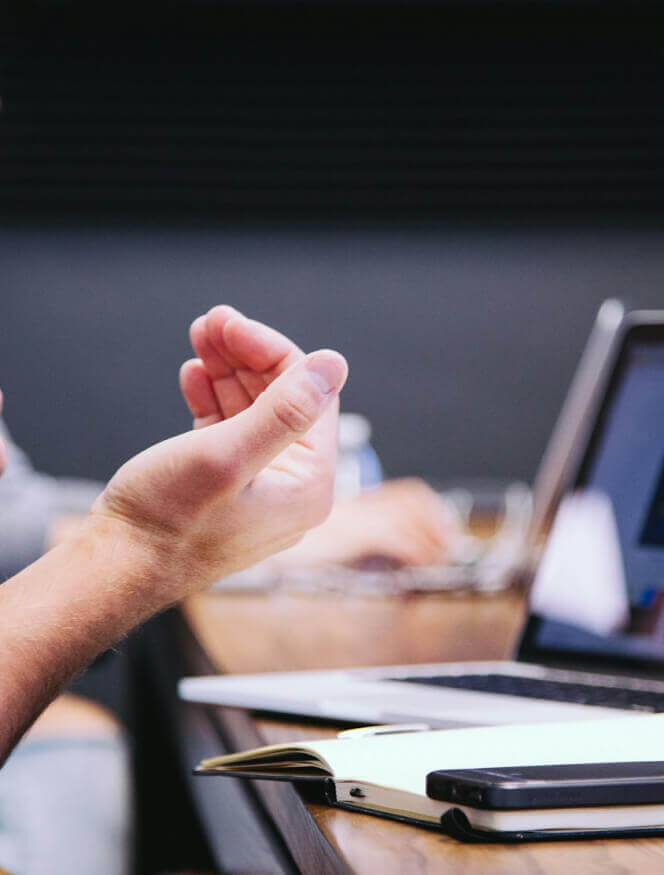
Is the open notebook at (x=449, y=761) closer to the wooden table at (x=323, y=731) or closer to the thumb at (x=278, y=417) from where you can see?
the wooden table at (x=323, y=731)

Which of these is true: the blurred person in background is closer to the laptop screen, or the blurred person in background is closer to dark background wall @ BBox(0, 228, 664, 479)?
the laptop screen

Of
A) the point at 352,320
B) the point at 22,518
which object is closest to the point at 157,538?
the point at 22,518

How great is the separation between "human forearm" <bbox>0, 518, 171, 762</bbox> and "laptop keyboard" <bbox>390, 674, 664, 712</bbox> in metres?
0.29

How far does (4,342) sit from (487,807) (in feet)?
11.2

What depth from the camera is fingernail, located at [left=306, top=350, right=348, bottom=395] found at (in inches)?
27.7

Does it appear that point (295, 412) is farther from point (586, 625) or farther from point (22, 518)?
point (22, 518)

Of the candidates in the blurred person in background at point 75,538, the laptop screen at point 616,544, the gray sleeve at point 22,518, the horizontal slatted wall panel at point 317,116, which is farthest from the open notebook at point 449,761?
the horizontal slatted wall panel at point 317,116

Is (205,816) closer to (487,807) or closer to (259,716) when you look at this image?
(259,716)

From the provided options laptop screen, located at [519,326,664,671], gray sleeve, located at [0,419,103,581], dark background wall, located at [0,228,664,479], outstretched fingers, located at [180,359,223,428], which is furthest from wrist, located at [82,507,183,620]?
dark background wall, located at [0,228,664,479]

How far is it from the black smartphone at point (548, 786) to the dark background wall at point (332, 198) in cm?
326

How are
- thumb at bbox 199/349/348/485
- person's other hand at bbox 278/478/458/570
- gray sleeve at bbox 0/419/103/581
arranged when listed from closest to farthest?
thumb at bbox 199/349/348/485 < person's other hand at bbox 278/478/458/570 < gray sleeve at bbox 0/419/103/581

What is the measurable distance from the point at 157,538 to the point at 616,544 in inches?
19.5

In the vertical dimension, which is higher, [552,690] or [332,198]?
[332,198]

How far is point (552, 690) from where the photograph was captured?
89cm
